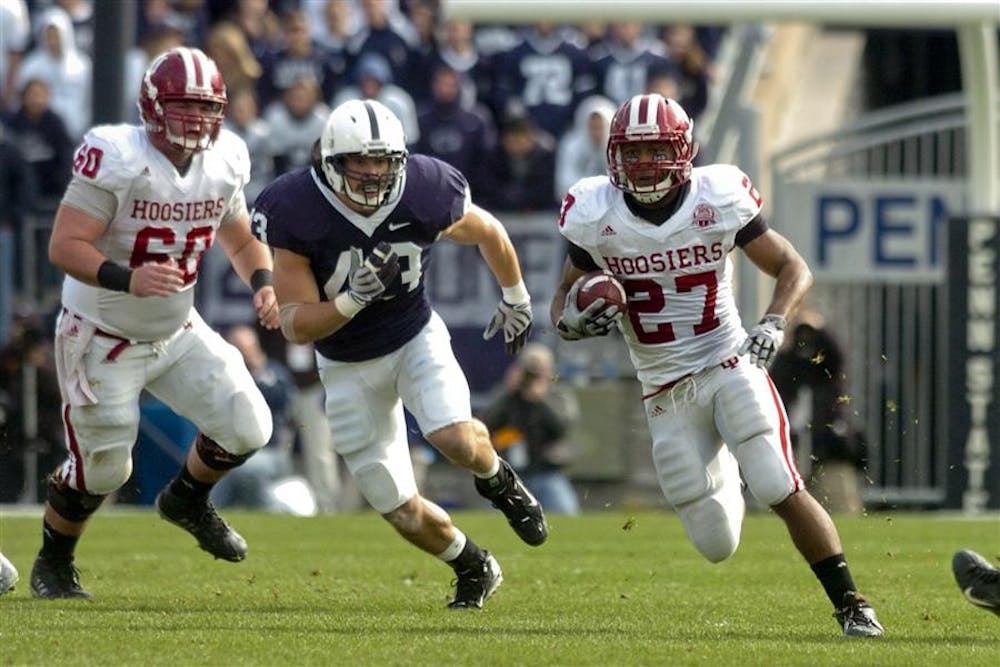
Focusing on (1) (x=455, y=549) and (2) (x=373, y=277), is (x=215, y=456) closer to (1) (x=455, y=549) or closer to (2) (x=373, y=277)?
(1) (x=455, y=549)

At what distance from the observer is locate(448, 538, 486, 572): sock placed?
7.60 m

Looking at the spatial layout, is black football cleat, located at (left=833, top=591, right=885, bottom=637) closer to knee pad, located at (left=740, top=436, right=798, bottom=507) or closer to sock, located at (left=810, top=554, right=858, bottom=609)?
sock, located at (left=810, top=554, right=858, bottom=609)

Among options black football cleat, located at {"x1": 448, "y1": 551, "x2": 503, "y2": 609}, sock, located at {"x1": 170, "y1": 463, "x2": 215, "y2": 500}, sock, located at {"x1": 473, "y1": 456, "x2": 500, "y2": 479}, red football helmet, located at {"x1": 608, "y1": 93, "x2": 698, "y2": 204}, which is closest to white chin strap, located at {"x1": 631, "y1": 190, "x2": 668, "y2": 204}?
red football helmet, located at {"x1": 608, "y1": 93, "x2": 698, "y2": 204}

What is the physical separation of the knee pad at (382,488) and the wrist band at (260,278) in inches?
37.1

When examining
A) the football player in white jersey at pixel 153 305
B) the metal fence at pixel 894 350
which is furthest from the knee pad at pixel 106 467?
the metal fence at pixel 894 350

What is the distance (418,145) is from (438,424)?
7.30 metres

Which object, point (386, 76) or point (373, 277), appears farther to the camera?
point (386, 76)

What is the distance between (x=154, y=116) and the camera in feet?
24.9

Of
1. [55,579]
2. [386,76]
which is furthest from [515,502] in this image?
[386,76]

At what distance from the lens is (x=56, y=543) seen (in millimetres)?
7914

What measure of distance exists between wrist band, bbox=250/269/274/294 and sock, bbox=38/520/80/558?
1.11 m

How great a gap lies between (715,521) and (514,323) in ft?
3.80

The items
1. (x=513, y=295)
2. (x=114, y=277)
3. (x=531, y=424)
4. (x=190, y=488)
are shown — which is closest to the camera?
(x=114, y=277)

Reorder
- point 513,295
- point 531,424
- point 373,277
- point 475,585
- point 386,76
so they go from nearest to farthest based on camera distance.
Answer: point 373,277 → point 475,585 → point 513,295 → point 531,424 → point 386,76
